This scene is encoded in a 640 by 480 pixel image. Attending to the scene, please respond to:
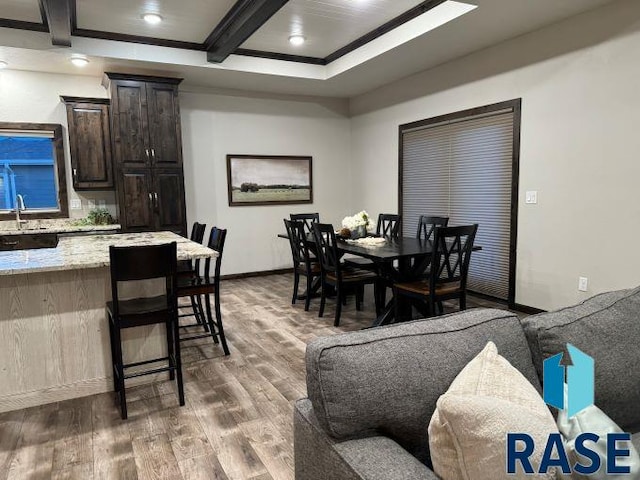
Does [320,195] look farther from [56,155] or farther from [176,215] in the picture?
[56,155]

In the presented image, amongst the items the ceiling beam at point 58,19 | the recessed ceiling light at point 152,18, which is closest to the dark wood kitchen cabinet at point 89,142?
the ceiling beam at point 58,19

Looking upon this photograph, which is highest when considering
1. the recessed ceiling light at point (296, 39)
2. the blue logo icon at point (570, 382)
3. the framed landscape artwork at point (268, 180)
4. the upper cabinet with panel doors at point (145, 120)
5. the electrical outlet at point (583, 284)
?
the recessed ceiling light at point (296, 39)

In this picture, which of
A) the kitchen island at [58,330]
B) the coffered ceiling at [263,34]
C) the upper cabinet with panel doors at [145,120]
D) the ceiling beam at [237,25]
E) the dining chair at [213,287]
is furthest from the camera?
the upper cabinet with panel doors at [145,120]

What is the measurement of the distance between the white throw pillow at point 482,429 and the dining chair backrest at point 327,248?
2.94 metres

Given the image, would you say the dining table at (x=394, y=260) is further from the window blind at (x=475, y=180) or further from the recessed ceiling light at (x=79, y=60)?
the recessed ceiling light at (x=79, y=60)

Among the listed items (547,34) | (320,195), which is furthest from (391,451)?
(320,195)

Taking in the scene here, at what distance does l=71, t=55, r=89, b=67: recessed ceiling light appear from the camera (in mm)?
4527

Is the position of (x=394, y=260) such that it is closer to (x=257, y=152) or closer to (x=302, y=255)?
(x=302, y=255)

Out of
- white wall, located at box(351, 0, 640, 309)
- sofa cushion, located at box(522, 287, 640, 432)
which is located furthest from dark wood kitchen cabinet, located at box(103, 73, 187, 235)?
sofa cushion, located at box(522, 287, 640, 432)

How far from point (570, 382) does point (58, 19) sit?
4.40 meters

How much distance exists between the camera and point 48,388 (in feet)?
8.74

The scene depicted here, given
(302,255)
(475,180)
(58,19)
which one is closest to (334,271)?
(302,255)

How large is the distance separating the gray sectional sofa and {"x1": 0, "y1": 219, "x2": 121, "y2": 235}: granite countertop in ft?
14.7

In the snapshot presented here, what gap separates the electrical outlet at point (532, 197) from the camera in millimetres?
4180
